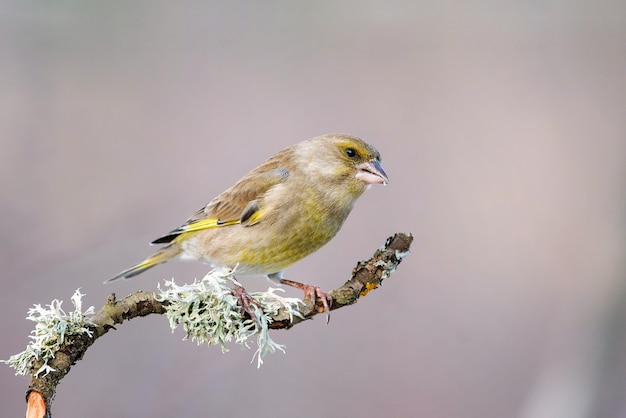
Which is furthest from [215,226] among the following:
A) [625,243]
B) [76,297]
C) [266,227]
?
[625,243]

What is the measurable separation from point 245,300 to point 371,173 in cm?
45

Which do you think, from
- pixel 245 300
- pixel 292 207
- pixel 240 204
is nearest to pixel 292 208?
pixel 292 207

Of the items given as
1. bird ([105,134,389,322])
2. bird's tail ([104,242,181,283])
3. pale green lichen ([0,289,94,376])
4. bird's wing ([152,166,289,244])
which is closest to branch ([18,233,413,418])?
pale green lichen ([0,289,94,376])

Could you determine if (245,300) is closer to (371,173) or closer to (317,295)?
(317,295)

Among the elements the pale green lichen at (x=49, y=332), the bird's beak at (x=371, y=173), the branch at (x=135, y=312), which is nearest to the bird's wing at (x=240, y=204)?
the bird's beak at (x=371, y=173)

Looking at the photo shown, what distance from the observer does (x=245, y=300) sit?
129cm

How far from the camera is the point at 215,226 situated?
67.2 inches

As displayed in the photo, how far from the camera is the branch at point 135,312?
106cm

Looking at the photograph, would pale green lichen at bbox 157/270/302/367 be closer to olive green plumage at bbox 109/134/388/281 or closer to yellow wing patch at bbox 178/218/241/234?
olive green plumage at bbox 109/134/388/281

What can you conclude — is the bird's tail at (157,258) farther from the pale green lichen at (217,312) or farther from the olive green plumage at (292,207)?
the pale green lichen at (217,312)

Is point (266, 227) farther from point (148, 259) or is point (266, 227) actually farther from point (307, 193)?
point (148, 259)

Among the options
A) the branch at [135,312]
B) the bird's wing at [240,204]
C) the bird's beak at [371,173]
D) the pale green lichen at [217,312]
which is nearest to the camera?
the branch at [135,312]

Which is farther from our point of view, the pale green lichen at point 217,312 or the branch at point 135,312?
the pale green lichen at point 217,312

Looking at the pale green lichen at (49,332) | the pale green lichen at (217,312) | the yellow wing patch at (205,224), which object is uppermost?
the yellow wing patch at (205,224)
